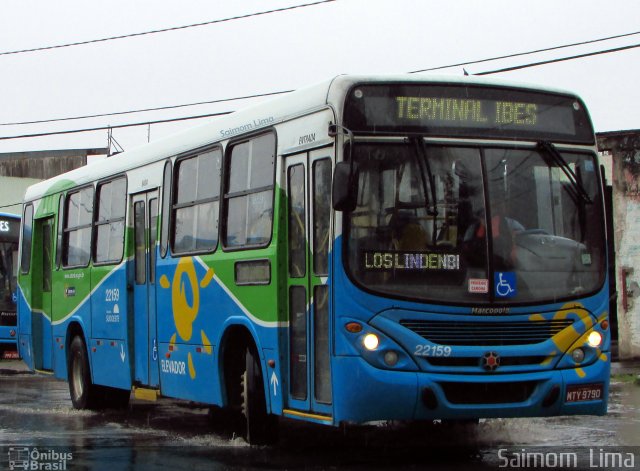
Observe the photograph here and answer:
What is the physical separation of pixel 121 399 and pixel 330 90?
7841 mm

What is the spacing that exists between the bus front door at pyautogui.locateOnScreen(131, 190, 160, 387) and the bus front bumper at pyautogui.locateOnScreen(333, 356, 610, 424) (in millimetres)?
4490

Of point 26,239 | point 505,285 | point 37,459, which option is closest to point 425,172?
point 505,285

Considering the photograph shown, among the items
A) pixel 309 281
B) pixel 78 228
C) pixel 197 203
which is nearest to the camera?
pixel 309 281

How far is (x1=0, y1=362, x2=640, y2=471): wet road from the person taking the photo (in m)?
9.89

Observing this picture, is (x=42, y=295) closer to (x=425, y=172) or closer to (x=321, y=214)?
(x=321, y=214)

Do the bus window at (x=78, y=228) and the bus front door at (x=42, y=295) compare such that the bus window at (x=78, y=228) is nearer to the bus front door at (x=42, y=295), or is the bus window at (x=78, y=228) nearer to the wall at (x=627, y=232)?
the bus front door at (x=42, y=295)

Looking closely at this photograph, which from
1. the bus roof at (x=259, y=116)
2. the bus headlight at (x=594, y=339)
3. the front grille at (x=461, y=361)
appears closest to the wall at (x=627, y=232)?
the bus roof at (x=259, y=116)

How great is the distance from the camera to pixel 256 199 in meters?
10.6

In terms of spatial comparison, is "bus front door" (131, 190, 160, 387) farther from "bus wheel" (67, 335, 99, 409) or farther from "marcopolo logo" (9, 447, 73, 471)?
"marcopolo logo" (9, 447, 73, 471)

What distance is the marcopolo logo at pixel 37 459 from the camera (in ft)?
32.4

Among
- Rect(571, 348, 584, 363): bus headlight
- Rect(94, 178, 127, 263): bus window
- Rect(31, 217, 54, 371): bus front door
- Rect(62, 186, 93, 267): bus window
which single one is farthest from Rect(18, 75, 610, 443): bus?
Rect(31, 217, 54, 371): bus front door

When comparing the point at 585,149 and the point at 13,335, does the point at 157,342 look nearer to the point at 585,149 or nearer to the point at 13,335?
the point at 585,149

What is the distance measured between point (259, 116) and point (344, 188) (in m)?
2.33

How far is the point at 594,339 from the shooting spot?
9.43 meters
